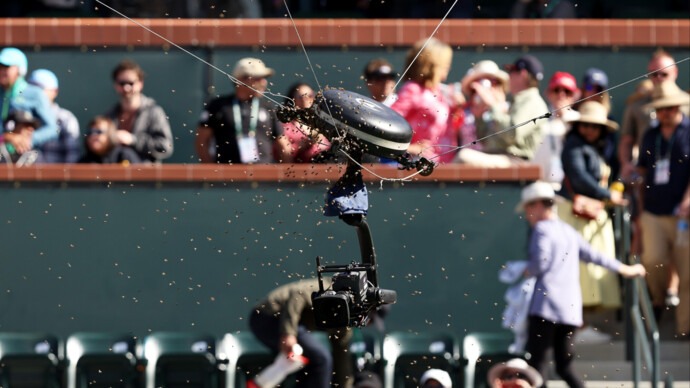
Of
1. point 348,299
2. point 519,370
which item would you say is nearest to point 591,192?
point 519,370

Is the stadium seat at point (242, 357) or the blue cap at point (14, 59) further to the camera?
the blue cap at point (14, 59)

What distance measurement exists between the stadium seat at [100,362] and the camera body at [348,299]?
207 inches

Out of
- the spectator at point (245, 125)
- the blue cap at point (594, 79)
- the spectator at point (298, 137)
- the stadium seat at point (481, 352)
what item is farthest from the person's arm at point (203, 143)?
the blue cap at point (594, 79)

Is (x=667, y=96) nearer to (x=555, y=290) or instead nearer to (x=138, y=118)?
(x=555, y=290)

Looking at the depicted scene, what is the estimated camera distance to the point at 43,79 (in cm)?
1259

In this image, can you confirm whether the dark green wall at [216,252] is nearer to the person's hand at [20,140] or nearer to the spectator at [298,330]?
the person's hand at [20,140]

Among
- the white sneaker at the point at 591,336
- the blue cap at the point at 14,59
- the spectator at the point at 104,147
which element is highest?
the blue cap at the point at 14,59

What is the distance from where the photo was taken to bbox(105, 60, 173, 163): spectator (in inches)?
482

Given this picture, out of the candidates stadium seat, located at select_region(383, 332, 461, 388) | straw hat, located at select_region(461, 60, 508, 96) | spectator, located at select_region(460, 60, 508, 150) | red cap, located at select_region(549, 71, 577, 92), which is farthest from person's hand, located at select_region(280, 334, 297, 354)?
red cap, located at select_region(549, 71, 577, 92)

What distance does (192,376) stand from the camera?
39.4ft

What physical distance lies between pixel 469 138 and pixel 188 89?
2630 millimetres

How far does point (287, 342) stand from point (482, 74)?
2.30 m

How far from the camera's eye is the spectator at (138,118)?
1223cm

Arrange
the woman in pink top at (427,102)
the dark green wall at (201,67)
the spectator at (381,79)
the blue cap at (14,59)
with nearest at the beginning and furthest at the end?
the woman in pink top at (427,102) → the spectator at (381,79) → the blue cap at (14,59) → the dark green wall at (201,67)
